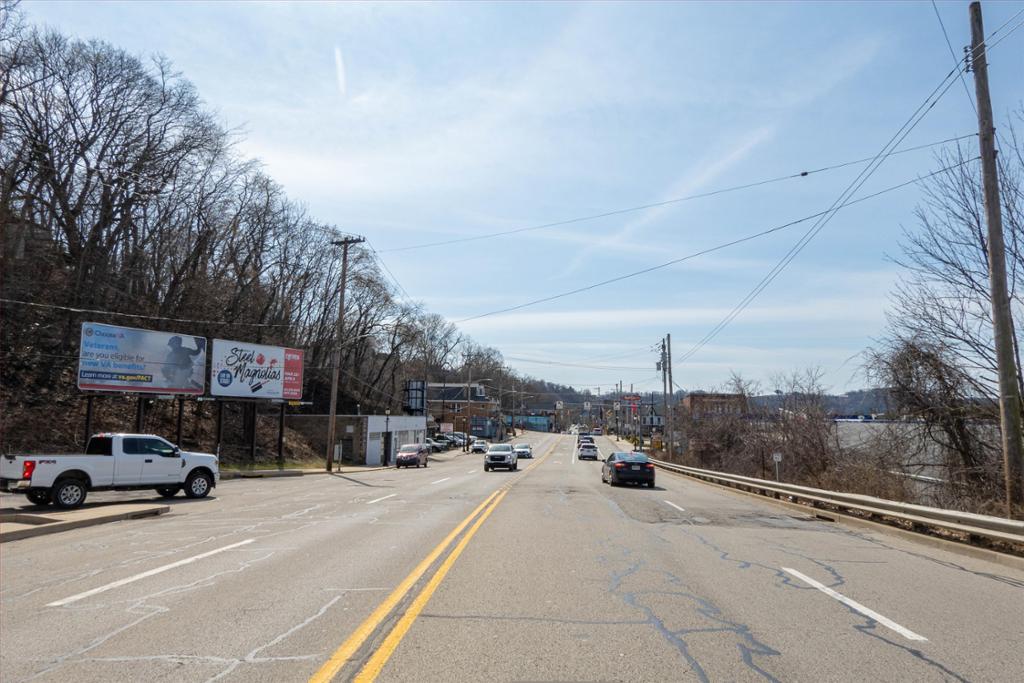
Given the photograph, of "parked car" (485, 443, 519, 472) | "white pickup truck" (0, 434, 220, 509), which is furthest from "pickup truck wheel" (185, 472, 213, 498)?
"parked car" (485, 443, 519, 472)

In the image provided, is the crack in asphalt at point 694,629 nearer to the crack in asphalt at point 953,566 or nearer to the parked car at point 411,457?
the crack in asphalt at point 953,566

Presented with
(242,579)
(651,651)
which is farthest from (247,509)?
(651,651)

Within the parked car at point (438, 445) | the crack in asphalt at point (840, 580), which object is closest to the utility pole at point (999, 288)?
the crack in asphalt at point (840, 580)

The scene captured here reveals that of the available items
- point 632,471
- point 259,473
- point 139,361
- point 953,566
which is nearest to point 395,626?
point 953,566

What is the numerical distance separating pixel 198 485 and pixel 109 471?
317 cm

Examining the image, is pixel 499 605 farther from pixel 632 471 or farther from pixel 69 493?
pixel 632 471

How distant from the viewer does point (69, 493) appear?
56.2ft

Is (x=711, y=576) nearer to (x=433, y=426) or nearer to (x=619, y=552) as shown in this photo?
(x=619, y=552)

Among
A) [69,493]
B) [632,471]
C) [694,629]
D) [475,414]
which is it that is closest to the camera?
[694,629]

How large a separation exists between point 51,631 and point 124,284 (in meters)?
38.8

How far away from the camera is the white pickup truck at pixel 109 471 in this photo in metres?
16.5

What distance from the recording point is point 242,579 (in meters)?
8.73

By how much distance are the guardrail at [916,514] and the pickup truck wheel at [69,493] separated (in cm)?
1909

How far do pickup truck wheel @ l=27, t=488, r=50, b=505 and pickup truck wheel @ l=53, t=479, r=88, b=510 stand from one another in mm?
218
